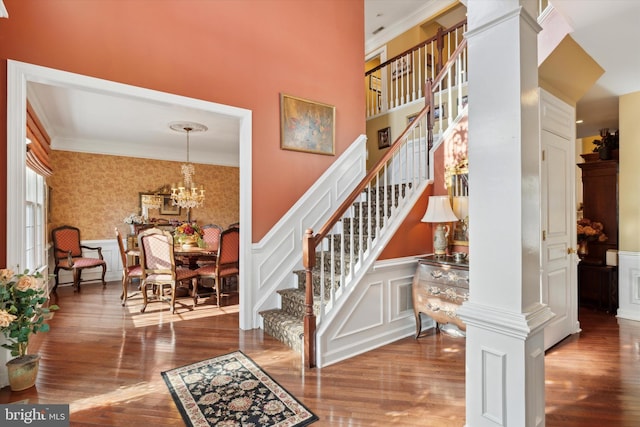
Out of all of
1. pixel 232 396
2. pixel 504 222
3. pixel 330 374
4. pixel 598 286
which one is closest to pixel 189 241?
pixel 232 396

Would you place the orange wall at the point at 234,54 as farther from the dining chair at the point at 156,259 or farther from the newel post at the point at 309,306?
the dining chair at the point at 156,259

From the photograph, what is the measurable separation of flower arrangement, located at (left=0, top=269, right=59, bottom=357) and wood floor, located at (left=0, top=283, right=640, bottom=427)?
380 millimetres

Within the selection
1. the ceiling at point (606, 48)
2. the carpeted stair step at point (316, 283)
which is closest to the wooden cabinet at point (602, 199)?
the ceiling at point (606, 48)

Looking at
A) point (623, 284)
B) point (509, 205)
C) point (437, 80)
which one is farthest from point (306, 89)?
point (623, 284)

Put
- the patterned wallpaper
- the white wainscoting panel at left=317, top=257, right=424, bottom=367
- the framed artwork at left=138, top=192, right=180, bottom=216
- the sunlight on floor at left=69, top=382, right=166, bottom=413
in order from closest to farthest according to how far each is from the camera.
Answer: the sunlight on floor at left=69, top=382, right=166, bottom=413, the white wainscoting panel at left=317, top=257, right=424, bottom=367, the patterned wallpaper, the framed artwork at left=138, top=192, right=180, bottom=216

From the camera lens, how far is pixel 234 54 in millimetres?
3498

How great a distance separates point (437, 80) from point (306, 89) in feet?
5.32

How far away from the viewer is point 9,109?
7.72ft

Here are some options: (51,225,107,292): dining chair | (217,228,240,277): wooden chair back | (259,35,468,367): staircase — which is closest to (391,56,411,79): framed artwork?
(259,35,468,367): staircase

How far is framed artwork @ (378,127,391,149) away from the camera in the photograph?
5.76m

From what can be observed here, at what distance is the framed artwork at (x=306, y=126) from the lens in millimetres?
3855

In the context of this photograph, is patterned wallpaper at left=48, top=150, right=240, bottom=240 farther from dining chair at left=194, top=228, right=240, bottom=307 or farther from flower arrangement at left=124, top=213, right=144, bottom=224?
dining chair at left=194, top=228, right=240, bottom=307

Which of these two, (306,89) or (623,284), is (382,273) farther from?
(623,284)

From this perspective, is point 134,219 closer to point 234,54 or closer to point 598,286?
point 234,54
